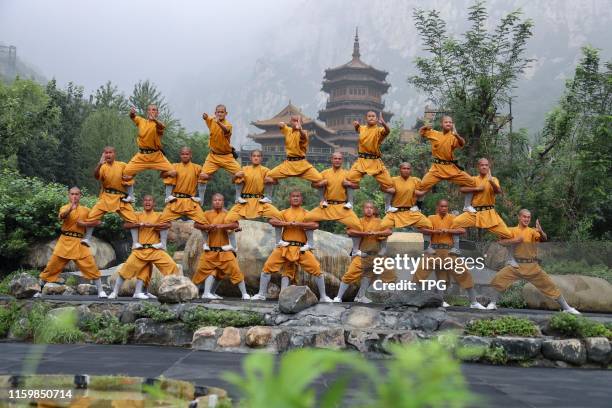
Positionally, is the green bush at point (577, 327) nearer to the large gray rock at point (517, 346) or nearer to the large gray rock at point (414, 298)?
the large gray rock at point (517, 346)

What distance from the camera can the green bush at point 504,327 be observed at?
7207 mm

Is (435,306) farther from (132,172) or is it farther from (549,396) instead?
(132,172)

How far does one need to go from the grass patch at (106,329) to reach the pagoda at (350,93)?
45937 mm

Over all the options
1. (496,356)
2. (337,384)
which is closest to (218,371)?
(496,356)

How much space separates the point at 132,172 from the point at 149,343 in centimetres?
313

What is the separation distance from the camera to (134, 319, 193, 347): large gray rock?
7.68 m

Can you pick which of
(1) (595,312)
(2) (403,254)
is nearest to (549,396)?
(2) (403,254)

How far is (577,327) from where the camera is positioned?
720 cm

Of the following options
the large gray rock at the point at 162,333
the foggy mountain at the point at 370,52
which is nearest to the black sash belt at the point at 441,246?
the large gray rock at the point at 162,333

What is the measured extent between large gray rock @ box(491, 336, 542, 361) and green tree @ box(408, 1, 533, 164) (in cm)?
971

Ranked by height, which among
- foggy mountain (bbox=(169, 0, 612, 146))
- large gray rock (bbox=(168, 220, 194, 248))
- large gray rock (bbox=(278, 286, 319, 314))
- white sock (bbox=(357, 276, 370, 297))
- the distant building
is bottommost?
large gray rock (bbox=(278, 286, 319, 314))

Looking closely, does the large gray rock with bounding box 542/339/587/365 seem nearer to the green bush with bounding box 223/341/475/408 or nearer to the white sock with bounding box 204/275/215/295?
the white sock with bounding box 204/275/215/295

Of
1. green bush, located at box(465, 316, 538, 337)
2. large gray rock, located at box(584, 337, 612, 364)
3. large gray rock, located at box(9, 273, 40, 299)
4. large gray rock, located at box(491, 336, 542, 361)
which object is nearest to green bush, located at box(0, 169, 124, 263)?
large gray rock, located at box(9, 273, 40, 299)

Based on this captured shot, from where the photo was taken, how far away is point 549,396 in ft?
16.4
